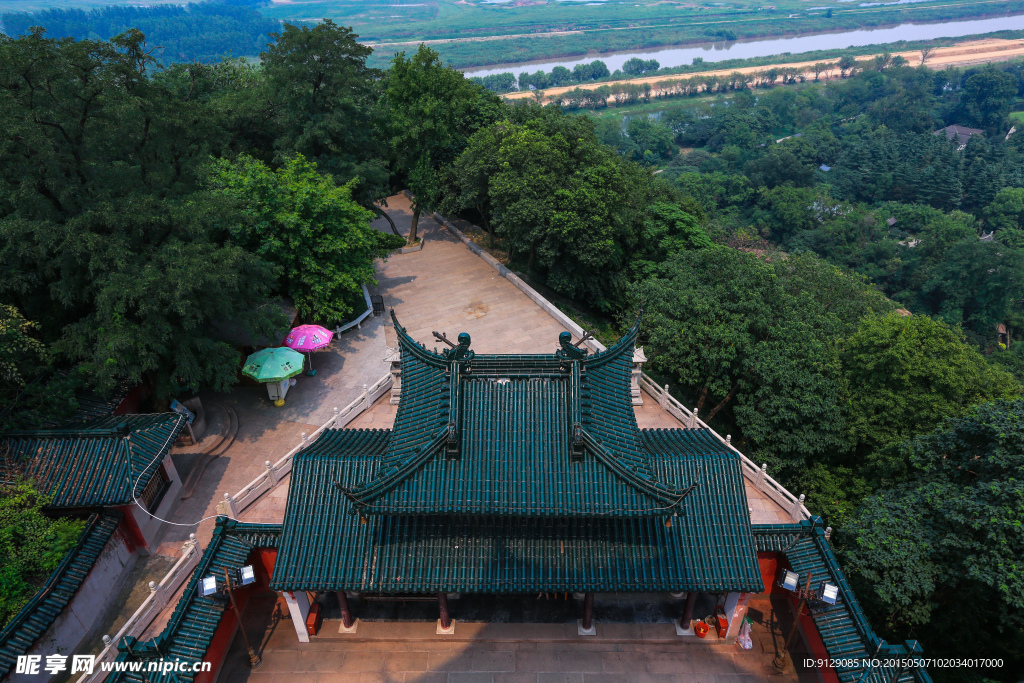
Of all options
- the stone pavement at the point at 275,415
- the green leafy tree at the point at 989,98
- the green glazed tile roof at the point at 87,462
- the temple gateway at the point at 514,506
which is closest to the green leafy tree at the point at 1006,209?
the green leafy tree at the point at 989,98

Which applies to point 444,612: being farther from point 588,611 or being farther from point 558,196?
point 558,196

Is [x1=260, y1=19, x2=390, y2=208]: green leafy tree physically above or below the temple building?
above

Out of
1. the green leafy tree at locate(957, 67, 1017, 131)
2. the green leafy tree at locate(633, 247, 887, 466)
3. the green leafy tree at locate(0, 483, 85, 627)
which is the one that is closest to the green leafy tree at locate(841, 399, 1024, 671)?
the green leafy tree at locate(633, 247, 887, 466)

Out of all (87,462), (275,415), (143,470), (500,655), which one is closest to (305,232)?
(275,415)

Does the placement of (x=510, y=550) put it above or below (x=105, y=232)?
below

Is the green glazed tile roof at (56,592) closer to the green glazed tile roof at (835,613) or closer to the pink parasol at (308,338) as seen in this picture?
the pink parasol at (308,338)

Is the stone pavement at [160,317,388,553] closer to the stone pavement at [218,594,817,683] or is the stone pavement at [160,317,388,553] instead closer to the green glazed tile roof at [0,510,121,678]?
the green glazed tile roof at [0,510,121,678]

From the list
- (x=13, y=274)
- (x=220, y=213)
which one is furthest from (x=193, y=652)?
(x=220, y=213)
